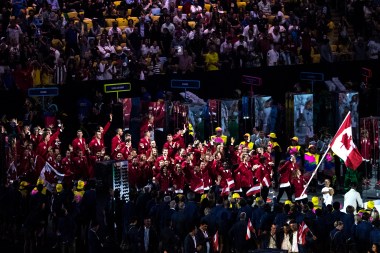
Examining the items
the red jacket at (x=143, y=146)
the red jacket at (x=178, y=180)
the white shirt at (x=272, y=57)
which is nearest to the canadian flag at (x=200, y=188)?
the red jacket at (x=178, y=180)

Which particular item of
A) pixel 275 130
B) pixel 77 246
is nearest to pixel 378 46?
pixel 275 130

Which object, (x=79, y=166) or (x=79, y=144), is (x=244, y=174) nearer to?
(x=79, y=166)

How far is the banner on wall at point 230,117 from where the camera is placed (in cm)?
4372

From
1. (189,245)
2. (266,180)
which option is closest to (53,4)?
(266,180)

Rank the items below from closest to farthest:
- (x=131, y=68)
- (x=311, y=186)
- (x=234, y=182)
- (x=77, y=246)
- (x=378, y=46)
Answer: (x=77, y=246), (x=234, y=182), (x=311, y=186), (x=131, y=68), (x=378, y=46)

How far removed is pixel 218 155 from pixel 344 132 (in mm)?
3800

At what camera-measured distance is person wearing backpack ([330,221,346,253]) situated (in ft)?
104

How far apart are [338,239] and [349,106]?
13.3 metres

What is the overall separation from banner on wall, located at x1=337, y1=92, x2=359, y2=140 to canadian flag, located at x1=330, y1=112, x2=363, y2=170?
26.3 ft

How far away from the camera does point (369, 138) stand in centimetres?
4141

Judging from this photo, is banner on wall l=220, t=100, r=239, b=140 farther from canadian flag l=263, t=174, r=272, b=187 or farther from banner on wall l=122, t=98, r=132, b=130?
canadian flag l=263, t=174, r=272, b=187

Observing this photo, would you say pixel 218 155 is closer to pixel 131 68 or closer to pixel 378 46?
pixel 131 68

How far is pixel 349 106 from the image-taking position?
44.5 meters

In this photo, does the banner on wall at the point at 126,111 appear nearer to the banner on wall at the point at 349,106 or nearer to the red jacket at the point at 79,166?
the red jacket at the point at 79,166
